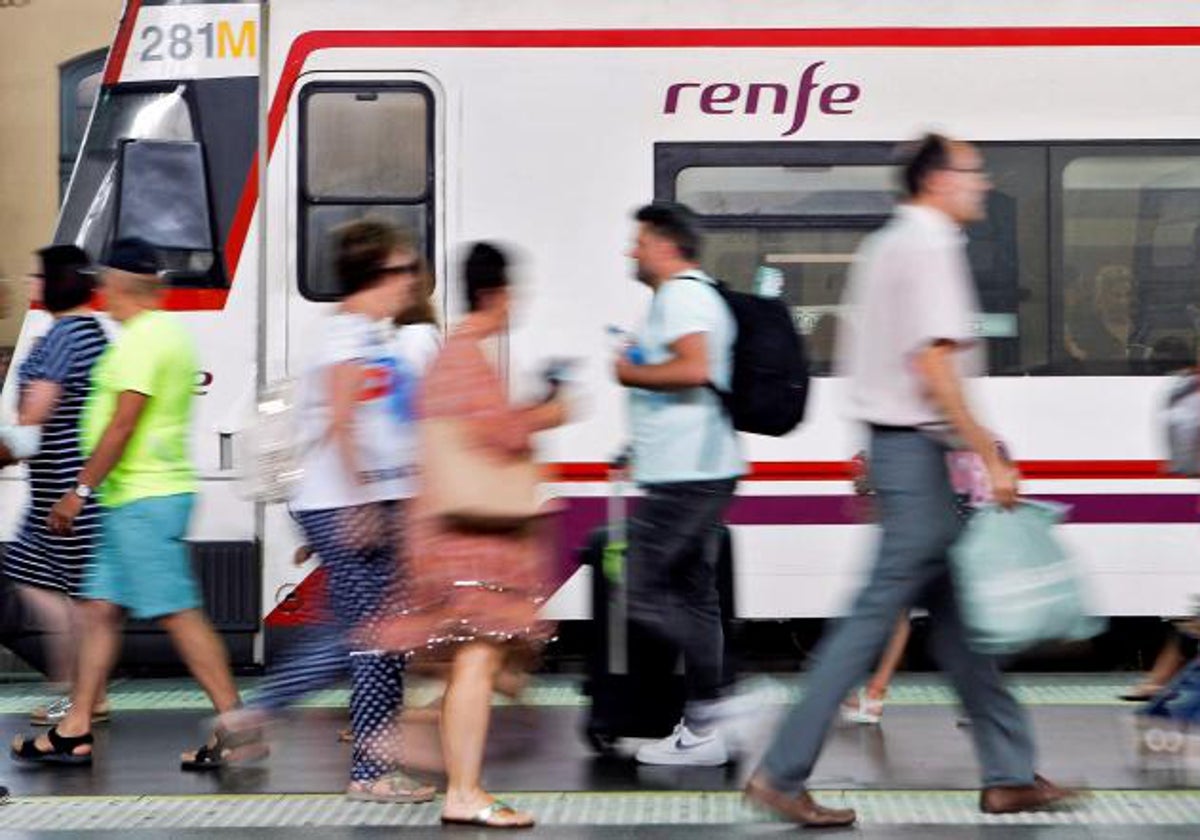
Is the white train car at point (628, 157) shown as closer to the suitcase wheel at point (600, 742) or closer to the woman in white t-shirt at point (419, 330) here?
the suitcase wheel at point (600, 742)

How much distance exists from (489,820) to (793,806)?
869 millimetres

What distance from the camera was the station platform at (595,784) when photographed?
7.12m

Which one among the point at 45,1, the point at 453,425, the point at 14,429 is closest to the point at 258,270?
the point at 14,429

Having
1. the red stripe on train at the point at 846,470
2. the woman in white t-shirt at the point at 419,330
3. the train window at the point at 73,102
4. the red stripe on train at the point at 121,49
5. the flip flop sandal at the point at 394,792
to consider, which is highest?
the train window at the point at 73,102

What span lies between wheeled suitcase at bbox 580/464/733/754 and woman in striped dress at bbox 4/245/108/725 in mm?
1776

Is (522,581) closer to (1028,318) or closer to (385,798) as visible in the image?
(385,798)

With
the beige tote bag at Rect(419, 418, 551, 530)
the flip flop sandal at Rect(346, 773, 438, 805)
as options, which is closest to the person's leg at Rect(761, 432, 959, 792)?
the beige tote bag at Rect(419, 418, 551, 530)

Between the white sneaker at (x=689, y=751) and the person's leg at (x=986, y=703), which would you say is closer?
the person's leg at (x=986, y=703)

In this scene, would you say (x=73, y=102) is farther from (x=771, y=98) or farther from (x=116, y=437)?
(x=116, y=437)

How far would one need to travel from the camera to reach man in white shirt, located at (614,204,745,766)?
7.84 m

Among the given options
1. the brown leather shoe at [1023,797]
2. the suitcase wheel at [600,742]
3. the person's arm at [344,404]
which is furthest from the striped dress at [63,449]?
the brown leather shoe at [1023,797]

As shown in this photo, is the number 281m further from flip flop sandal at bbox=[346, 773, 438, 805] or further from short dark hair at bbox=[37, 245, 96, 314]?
flip flop sandal at bbox=[346, 773, 438, 805]

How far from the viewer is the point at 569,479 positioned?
10633mm

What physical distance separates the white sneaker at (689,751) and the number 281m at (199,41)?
4093 millimetres
